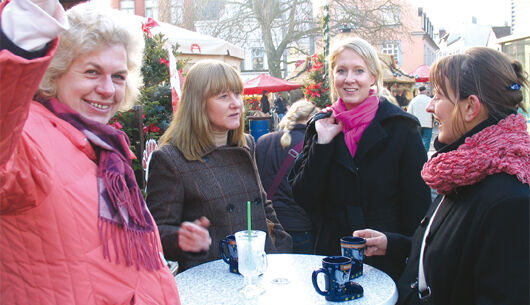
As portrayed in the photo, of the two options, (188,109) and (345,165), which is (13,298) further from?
(345,165)

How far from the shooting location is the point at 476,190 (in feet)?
→ 5.05

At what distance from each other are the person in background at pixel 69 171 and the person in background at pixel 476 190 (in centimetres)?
94

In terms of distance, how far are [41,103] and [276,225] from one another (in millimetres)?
1510

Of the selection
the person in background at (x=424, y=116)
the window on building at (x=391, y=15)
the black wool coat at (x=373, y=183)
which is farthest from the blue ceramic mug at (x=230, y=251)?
the window on building at (x=391, y=15)

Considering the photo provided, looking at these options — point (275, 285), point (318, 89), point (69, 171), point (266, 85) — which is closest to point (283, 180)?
point (275, 285)

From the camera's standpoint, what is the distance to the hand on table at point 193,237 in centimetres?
189

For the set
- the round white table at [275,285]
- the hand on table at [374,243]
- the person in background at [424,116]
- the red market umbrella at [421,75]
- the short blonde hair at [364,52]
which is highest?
the short blonde hair at [364,52]

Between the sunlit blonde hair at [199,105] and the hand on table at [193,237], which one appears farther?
the sunlit blonde hair at [199,105]

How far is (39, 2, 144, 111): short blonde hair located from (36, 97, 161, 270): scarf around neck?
0.30ft

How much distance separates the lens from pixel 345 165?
2.41m

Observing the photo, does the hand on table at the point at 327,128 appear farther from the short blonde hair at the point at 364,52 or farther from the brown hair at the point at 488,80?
the brown hair at the point at 488,80

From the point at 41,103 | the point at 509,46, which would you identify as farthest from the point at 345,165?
the point at 509,46

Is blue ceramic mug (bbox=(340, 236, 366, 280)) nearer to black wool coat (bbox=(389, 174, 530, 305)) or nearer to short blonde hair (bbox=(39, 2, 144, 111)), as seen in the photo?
black wool coat (bbox=(389, 174, 530, 305))

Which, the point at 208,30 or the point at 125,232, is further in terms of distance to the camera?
the point at 208,30
